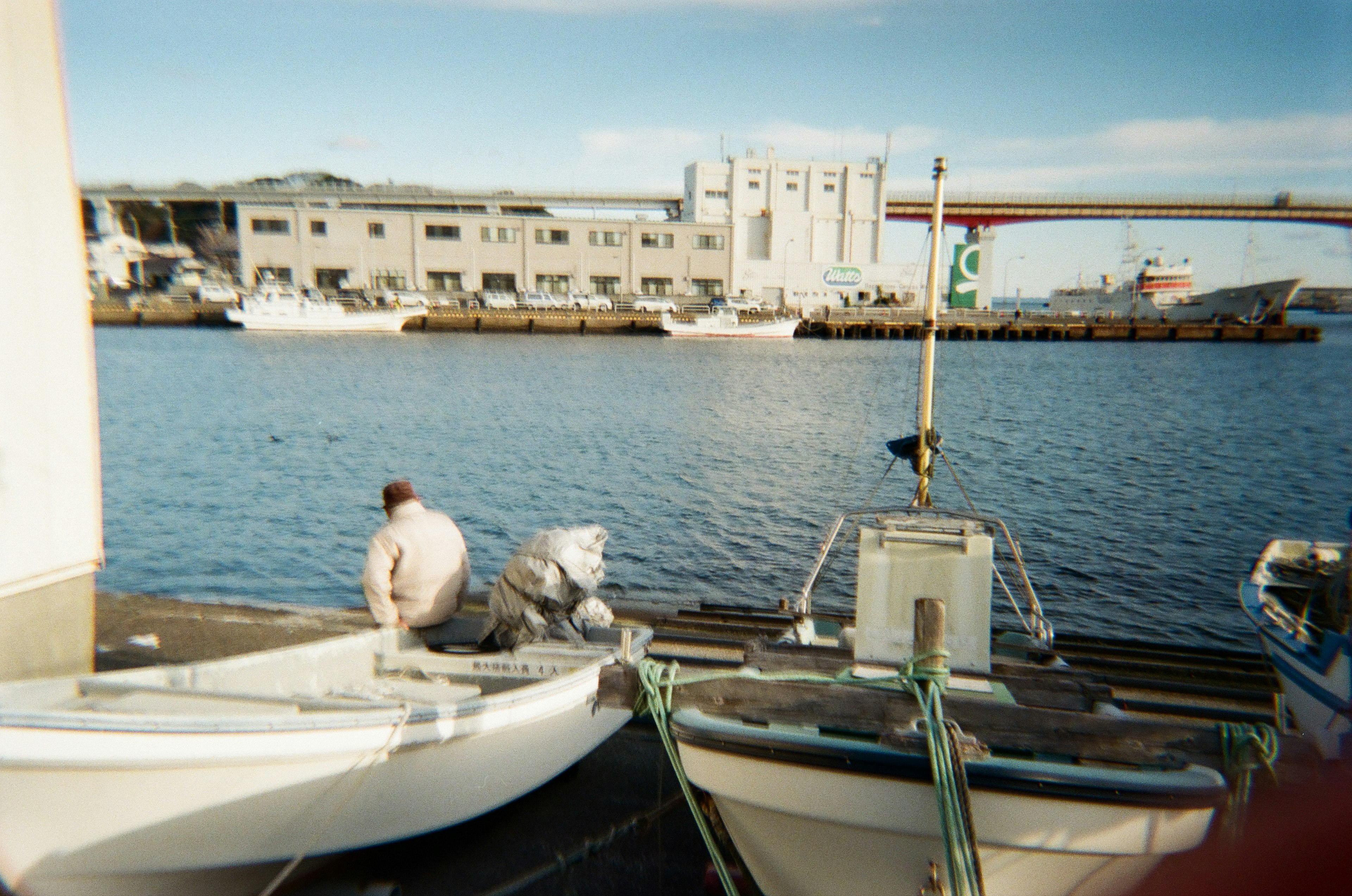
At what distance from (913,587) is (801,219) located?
79312mm

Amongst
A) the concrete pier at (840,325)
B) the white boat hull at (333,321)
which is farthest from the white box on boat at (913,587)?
the white boat hull at (333,321)

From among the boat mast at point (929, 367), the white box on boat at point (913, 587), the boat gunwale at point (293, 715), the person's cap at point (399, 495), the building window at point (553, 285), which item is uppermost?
the building window at point (553, 285)

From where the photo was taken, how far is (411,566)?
6457mm

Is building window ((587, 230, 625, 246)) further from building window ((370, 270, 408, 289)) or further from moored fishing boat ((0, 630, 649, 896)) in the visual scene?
moored fishing boat ((0, 630, 649, 896))

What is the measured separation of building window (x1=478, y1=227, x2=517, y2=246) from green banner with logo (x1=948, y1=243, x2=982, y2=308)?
2658 inches

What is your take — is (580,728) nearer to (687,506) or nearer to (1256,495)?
(687,506)

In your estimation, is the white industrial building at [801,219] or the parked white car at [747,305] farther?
the white industrial building at [801,219]

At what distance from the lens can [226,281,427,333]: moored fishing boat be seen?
6856 centimetres

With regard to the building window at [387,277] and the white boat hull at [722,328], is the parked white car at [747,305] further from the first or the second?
the building window at [387,277]

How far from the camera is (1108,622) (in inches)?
518

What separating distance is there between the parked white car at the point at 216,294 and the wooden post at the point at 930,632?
81795 mm

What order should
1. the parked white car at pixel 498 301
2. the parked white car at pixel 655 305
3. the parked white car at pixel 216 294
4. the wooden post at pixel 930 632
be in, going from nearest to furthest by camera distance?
the wooden post at pixel 930 632
the parked white car at pixel 498 301
the parked white car at pixel 655 305
the parked white car at pixel 216 294

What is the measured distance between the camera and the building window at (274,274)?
7300 centimetres

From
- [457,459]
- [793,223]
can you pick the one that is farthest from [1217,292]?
[457,459]
